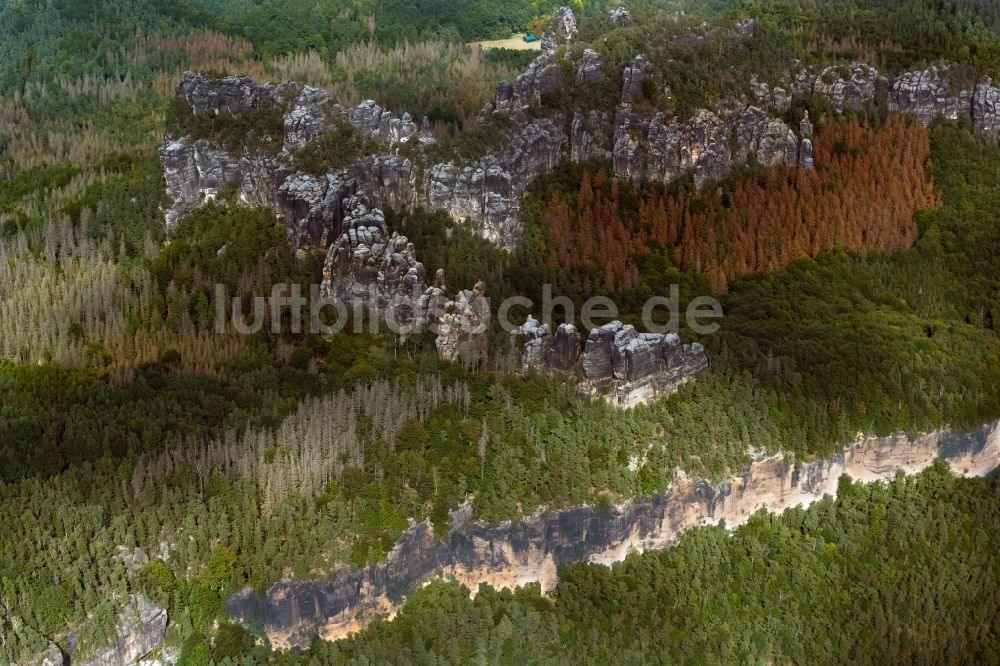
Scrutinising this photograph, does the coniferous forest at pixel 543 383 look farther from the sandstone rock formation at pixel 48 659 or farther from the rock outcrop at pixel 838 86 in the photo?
the rock outcrop at pixel 838 86

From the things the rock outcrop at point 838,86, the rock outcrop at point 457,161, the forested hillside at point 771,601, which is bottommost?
the forested hillside at point 771,601

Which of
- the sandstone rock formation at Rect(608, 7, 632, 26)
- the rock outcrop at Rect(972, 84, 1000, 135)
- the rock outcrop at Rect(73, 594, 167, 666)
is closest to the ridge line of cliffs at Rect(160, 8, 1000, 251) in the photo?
the rock outcrop at Rect(972, 84, 1000, 135)

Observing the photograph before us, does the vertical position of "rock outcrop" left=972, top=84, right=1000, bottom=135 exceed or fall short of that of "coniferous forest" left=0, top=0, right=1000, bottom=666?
it exceeds it

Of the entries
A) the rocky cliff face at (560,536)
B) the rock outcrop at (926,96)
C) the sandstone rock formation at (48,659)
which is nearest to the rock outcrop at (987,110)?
the rock outcrop at (926,96)

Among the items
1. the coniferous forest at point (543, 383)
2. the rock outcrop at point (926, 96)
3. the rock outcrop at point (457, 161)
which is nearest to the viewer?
the coniferous forest at point (543, 383)

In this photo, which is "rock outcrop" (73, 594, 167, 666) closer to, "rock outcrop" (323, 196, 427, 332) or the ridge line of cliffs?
"rock outcrop" (323, 196, 427, 332)

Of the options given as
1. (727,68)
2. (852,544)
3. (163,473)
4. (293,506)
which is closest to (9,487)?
(163,473)
